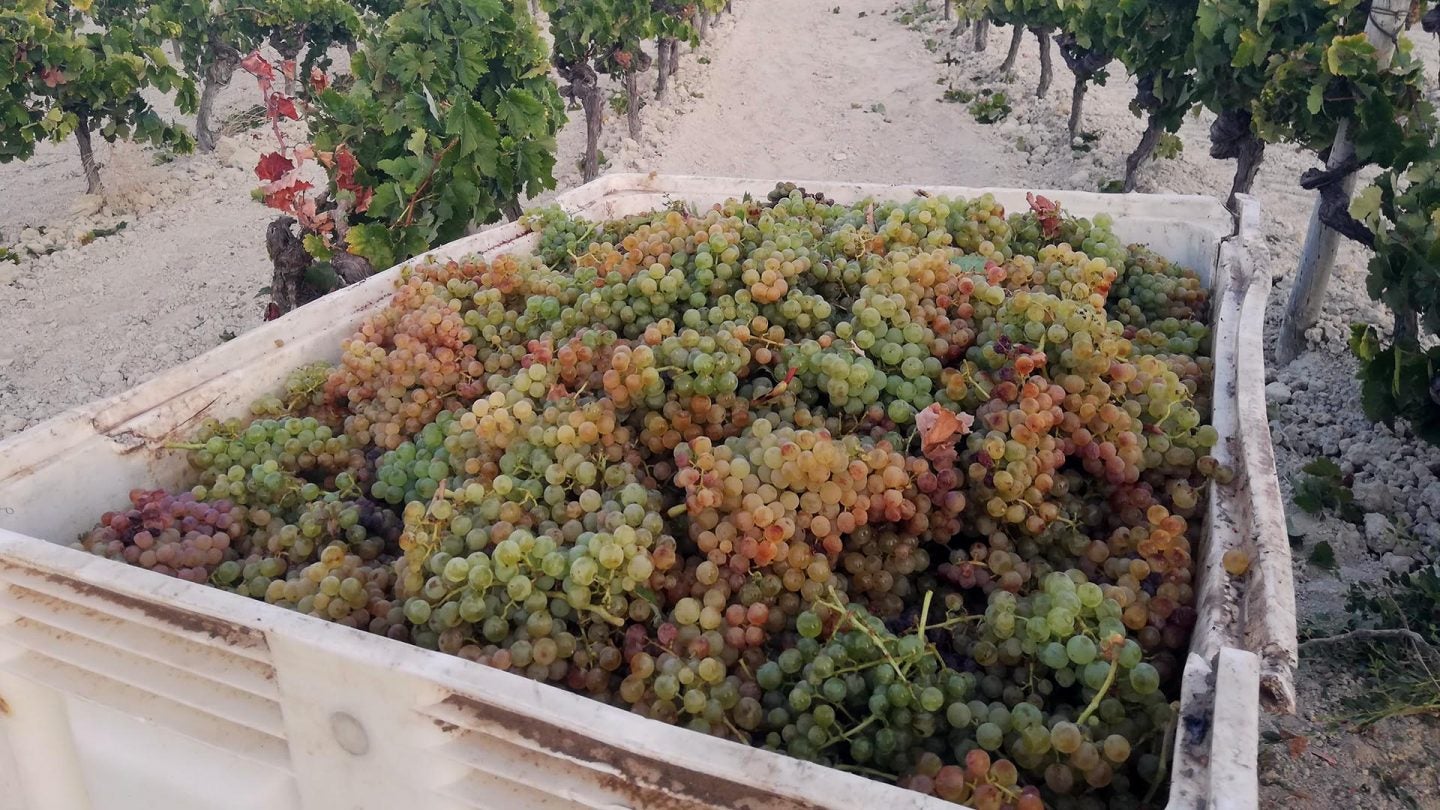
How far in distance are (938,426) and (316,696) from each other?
105 cm

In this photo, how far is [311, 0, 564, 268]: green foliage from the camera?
4191 millimetres

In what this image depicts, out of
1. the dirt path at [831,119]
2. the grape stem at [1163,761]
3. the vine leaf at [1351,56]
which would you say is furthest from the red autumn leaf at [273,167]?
the dirt path at [831,119]

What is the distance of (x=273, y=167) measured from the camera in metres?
3.12

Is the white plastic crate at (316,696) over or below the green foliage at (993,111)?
over

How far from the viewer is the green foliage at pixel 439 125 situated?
4.19 metres

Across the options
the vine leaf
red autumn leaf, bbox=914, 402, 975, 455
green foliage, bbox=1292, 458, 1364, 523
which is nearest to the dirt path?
the vine leaf

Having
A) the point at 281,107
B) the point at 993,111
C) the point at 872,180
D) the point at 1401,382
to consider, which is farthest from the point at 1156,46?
the point at 281,107

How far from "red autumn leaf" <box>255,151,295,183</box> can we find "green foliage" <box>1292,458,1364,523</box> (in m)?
3.96

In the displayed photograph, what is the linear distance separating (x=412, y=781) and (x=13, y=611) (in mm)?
800

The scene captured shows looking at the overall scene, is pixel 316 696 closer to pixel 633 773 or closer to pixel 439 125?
pixel 633 773

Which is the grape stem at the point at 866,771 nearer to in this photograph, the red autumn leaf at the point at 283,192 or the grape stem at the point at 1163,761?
the grape stem at the point at 1163,761

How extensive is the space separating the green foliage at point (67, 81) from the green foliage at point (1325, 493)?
855cm

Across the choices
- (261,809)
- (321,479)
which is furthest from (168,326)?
(261,809)

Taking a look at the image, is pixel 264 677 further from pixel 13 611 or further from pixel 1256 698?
pixel 1256 698
